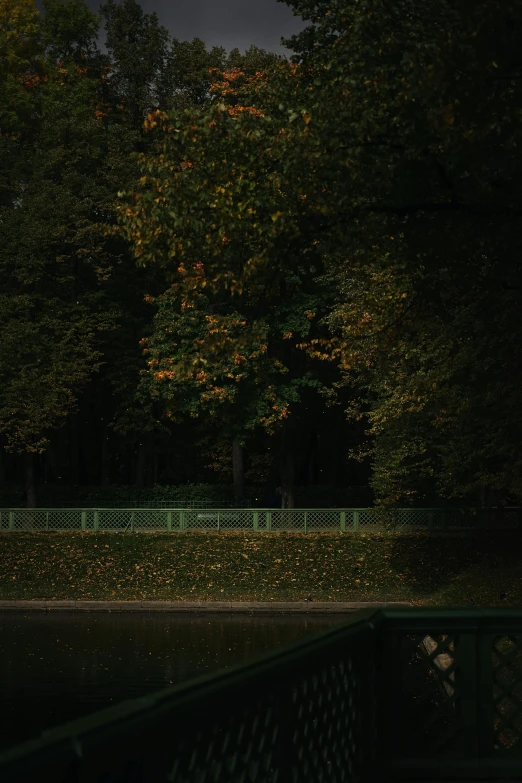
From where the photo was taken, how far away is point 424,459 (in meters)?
31.4

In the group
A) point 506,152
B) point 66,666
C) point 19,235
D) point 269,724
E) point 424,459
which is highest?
point 19,235

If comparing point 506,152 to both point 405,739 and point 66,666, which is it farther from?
point 66,666

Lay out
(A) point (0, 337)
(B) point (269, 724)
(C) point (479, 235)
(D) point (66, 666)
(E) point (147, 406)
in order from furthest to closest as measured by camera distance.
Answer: (E) point (147, 406)
(A) point (0, 337)
(D) point (66, 666)
(C) point (479, 235)
(B) point (269, 724)

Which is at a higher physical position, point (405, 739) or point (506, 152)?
point (506, 152)

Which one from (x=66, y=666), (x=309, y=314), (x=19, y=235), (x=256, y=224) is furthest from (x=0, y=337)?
(x=256, y=224)

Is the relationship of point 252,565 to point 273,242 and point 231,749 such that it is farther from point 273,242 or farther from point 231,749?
point 231,749

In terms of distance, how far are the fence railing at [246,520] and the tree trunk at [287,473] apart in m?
4.73

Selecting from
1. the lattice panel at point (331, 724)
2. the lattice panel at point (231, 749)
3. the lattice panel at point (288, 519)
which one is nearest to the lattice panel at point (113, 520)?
the lattice panel at point (288, 519)

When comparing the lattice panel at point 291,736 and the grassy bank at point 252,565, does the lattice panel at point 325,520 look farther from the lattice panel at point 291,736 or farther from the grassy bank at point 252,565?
the lattice panel at point 291,736

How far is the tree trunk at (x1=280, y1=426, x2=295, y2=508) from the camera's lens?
42906mm

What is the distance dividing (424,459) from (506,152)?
64.4 ft

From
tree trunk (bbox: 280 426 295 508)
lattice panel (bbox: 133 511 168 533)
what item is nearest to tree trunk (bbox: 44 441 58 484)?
tree trunk (bbox: 280 426 295 508)

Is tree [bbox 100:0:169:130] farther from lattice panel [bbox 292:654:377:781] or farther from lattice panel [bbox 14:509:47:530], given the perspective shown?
lattice panel [bbox 292:654:377:781]

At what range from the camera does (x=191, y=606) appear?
31.8 m
